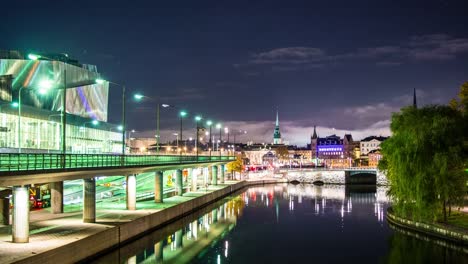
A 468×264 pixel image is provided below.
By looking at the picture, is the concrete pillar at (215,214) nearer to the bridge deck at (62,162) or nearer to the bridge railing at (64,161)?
the bridge railing at (64,161)

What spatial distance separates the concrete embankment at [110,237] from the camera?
100 ft

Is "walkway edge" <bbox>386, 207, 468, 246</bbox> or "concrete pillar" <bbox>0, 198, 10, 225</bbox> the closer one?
"concrete pillar" <bbox>0, 198, 10, 225</bbox>

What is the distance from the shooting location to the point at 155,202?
213ft

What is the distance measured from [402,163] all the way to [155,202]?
2991 centimetres

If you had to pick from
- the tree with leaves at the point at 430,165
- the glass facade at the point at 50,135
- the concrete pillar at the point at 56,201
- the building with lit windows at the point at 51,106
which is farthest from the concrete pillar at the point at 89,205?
the building with lit windows at the point at 51,106

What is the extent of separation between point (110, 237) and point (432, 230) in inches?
1142

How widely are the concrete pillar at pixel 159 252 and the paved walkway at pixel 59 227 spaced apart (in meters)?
3.39

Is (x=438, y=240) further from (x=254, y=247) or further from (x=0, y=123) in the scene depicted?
(x=0, y=123)

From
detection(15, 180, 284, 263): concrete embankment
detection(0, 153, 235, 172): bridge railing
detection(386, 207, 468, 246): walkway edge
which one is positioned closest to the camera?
detection(15, 180, 284, 263): concrete embankment

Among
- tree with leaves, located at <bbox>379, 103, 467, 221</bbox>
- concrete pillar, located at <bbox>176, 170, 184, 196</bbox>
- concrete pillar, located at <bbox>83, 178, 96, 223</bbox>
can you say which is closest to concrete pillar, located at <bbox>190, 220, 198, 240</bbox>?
concrete pillar, located at <bbox>83, 178, 96, 223</bbox>

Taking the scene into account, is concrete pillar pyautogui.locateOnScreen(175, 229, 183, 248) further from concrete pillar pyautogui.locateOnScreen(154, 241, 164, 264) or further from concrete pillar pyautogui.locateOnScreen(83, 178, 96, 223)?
concrete pillar pyautogui.locateOnScreen(83, 178, 96, 223)

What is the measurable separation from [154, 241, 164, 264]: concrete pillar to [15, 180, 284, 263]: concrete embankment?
2.07 meters

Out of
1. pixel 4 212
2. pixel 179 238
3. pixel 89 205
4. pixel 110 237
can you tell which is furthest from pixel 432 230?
pixel 4 212

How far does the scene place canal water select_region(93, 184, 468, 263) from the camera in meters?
42.4
